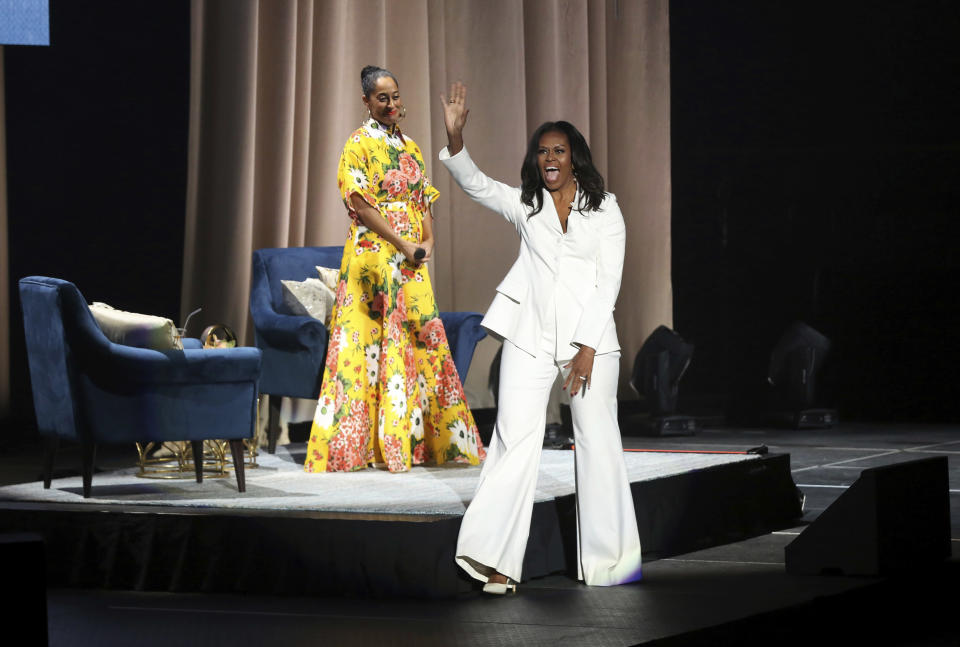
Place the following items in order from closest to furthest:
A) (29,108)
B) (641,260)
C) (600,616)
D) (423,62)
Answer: (600,616) < (29,108) < (423,62) < (641,260)

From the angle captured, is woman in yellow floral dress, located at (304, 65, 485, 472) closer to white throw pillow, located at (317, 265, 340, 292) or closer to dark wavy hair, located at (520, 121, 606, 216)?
white throw pillow, located at (317, 265, 340, 292)

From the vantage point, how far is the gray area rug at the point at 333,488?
413 centimetres

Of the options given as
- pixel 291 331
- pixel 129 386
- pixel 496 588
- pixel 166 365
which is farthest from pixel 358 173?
pixel 496 588

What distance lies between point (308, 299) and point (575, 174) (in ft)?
7.43

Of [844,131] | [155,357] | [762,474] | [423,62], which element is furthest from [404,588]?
[844,131]

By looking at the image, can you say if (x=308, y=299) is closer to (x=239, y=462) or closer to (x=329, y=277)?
(x=329, y=277)

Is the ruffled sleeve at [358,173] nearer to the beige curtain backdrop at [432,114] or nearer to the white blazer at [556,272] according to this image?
the white blazer at [556,272]

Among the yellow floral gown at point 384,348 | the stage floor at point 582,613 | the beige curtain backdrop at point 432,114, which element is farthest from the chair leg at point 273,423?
the stage floor at point 582,613

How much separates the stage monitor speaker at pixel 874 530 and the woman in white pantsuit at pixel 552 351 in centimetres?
51

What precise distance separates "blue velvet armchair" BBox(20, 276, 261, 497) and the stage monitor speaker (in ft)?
5.81

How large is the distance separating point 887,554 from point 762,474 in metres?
1.09

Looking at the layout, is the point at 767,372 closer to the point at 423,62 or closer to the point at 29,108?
the point at 423,62

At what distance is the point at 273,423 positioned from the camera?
6.07 meters

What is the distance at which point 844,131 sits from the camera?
9188mm
